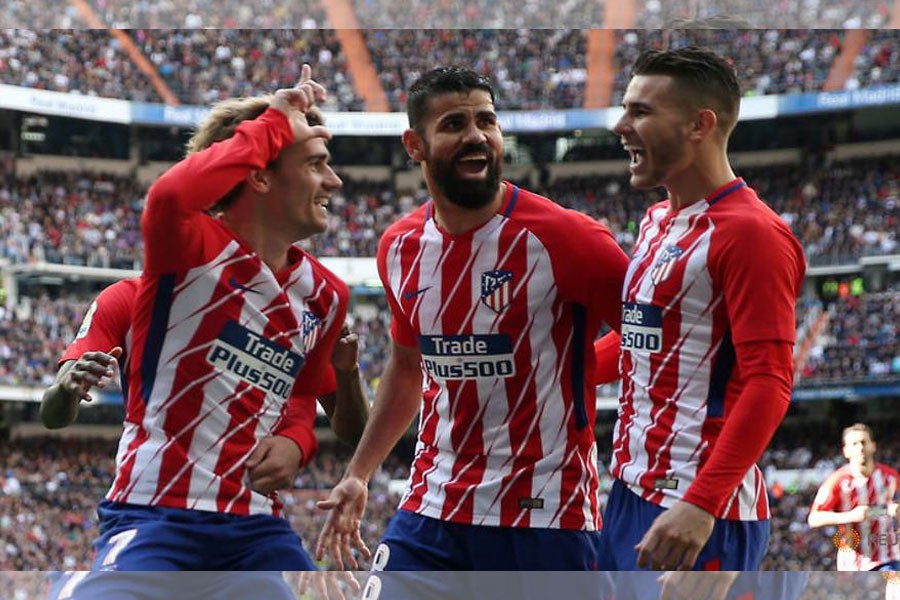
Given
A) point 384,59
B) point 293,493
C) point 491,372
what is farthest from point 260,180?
point 384,59

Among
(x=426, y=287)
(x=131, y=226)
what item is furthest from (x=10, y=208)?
(x=426, y=287)

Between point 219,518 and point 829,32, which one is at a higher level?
point 829,32

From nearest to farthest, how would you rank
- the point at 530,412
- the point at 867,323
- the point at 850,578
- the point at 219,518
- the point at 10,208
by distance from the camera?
the point at 850,578 < the point at 219,518 < the point at 530,412 < the point at 867,323 < the point at 10,208

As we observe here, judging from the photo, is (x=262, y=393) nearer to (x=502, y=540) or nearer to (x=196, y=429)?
(x=196, y=429)

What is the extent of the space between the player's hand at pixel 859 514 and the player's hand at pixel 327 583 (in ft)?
14.7

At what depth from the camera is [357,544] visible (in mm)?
3289

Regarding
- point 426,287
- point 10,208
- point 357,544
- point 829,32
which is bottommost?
point 357,544

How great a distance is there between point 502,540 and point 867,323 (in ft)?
53.8

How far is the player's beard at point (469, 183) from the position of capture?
132 inches

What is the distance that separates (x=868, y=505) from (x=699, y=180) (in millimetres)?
4696

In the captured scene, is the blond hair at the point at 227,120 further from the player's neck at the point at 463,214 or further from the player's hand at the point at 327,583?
the player's hand at the point at 327,583

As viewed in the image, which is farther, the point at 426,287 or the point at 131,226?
the point at 131,226

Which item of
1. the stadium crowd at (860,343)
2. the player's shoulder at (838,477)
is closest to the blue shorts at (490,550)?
the player's shoulder at (838,477)

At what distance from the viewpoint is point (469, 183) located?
3346 millimetres
